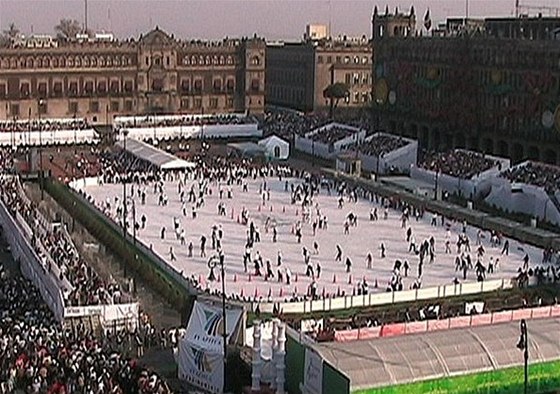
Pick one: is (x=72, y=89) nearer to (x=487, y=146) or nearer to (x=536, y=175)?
(x=487, y=146)

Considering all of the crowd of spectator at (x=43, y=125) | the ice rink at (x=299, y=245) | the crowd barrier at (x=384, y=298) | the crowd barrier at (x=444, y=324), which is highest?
the crowd barrier at (x=444, y=324)

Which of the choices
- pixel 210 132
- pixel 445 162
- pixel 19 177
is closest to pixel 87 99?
pixel 210 132

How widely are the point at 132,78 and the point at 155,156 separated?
106 ft

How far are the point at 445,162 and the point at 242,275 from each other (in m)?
29.8

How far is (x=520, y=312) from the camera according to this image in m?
31.8

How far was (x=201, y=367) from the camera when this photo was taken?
2900cm

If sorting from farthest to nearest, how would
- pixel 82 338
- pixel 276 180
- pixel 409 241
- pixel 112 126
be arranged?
pixel 112 126 < pixel 276 180 < pixel 409 241 < pixel 82 338

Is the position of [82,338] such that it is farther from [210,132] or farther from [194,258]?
[210,132]

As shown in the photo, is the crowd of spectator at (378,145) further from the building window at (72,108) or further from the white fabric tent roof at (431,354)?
the white fabric tent roof at (431,354)

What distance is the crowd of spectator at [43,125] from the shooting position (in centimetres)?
8725

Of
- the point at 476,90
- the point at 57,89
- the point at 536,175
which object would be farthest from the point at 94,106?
the point at 536,175

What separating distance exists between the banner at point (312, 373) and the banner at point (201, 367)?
9.07 ft

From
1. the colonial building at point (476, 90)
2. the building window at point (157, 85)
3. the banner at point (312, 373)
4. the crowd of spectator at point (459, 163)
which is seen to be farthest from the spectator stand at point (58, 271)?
the building window at point (157, 85)

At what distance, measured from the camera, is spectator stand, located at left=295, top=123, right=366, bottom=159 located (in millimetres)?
80250
